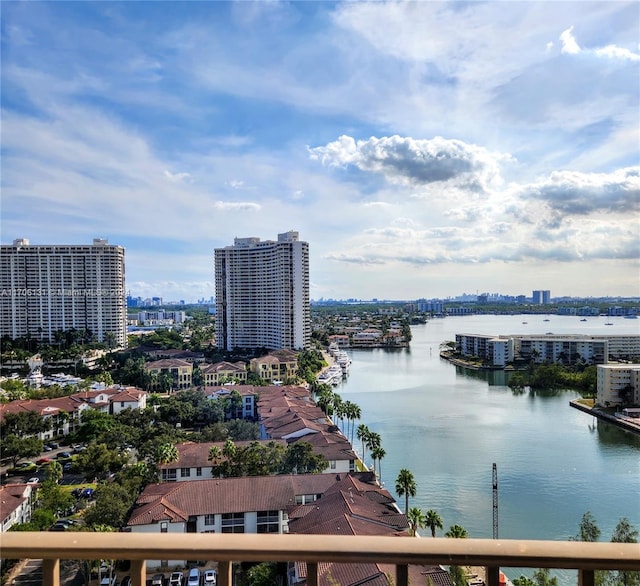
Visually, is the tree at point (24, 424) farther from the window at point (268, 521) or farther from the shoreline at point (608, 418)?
the shoreline at point (608, 418)

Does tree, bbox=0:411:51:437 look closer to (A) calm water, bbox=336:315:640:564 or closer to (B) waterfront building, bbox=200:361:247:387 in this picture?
(A) calm water, bbox=336:315:640:564

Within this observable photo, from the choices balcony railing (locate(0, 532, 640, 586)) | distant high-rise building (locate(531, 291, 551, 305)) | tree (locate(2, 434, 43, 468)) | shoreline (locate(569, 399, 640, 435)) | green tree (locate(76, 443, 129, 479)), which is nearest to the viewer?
balcony railing (locate(0, 532, 640, 586))

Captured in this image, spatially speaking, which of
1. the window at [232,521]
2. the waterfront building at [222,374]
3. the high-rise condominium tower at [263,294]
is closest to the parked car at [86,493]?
the window at [232,521]

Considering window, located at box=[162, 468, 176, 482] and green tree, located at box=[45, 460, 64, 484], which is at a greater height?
green tree, located at box=[45, 460, 64, 484]

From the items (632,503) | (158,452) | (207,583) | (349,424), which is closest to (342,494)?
(207,583)

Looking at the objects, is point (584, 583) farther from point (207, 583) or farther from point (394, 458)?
point (394, 458)

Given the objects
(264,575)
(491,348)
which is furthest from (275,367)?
(264,575)

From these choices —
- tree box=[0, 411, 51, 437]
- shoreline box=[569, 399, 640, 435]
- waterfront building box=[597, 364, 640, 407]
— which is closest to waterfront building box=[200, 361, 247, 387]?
tree box=[0, 411, 51, 437]
